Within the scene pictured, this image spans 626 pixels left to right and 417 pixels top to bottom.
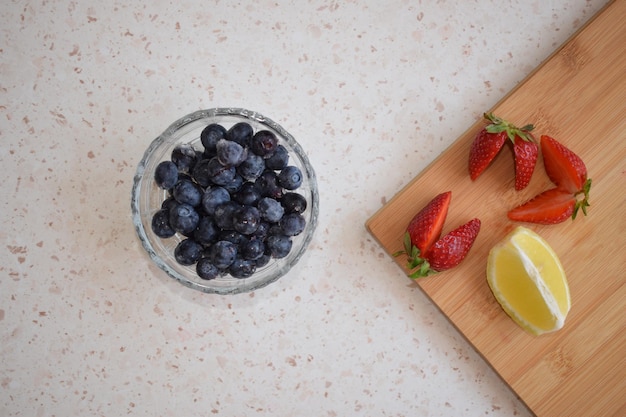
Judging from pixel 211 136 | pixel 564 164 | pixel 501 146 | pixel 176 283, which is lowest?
pixel 564 164

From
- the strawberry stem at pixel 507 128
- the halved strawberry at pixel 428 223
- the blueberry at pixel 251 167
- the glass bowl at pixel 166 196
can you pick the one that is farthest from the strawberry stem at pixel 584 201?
the blueberry at pixel 251 167

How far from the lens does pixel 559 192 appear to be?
102cm

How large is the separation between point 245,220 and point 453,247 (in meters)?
0.41

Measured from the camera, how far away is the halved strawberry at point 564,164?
0.99 m

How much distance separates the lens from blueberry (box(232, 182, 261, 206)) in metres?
0.87

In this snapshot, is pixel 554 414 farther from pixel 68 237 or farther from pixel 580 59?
pixel 68 237

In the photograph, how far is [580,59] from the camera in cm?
104

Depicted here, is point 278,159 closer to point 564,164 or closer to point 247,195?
point 247,195

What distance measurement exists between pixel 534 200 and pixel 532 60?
313 mm

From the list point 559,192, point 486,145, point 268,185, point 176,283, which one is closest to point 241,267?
point 268,185

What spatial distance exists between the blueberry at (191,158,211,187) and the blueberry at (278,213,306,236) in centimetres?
14

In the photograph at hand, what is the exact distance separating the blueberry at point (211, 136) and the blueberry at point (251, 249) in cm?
17

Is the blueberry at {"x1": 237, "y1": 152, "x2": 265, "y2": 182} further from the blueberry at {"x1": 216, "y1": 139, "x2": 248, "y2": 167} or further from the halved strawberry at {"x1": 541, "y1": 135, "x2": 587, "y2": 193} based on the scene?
the halved strawberry at {"x1": 541, "y1": 135, "x2": 587, "y2": 193}

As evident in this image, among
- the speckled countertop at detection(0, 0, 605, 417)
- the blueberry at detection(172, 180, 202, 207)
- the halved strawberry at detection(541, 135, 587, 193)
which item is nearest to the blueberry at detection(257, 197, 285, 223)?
the blueberry at detection(172, 180, 202, 207)
